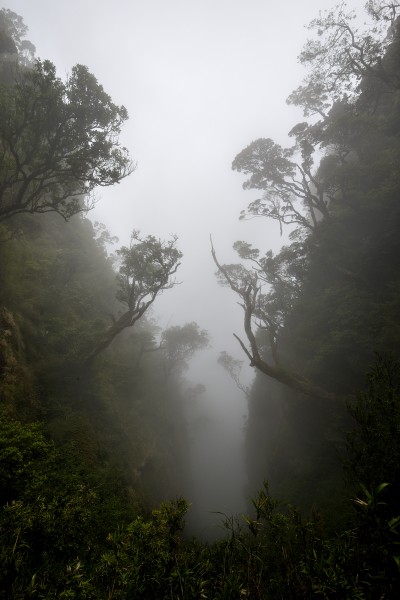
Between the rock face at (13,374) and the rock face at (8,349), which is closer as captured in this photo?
the rock face at (13,374)

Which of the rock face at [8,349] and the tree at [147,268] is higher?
the tree at [147,268]

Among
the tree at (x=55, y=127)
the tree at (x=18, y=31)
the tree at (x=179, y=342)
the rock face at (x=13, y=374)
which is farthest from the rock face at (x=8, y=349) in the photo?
the tree at (x=18, y=31)

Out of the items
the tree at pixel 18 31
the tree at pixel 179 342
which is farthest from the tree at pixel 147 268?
the tree at pixel 18 31

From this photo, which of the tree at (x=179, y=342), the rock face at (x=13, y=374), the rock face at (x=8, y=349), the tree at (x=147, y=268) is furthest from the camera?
the tree at (x=179, y=342)

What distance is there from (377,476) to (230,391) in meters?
124

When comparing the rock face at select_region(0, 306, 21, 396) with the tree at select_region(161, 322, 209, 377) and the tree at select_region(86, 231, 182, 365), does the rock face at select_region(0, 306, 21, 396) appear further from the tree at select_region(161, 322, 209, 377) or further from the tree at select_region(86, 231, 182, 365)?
the tree at select_region(161, 322, 209, 377)

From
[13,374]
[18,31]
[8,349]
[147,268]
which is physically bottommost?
[13,374]

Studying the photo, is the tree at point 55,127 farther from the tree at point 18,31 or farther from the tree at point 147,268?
the tree at point 18,31

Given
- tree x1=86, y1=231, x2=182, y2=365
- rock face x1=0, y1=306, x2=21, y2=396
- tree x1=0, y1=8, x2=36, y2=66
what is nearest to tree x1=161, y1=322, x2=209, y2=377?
tree x1=86, y1=231, x2=182, y2=365

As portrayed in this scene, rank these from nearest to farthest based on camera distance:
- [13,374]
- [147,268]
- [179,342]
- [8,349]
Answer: [13,374] → [8,349] → [147,268] → [179,342]

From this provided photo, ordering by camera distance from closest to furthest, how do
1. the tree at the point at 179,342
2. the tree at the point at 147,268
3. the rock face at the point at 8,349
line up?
the rock face at the point at 8,349 < the tree at the point at 147,268 < the tree at the point at 179,342

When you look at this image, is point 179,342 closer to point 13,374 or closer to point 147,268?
point 147,268

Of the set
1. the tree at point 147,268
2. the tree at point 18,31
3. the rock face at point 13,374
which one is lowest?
the rock face at point 13,374

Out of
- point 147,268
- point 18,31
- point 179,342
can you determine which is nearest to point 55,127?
point 147,268
